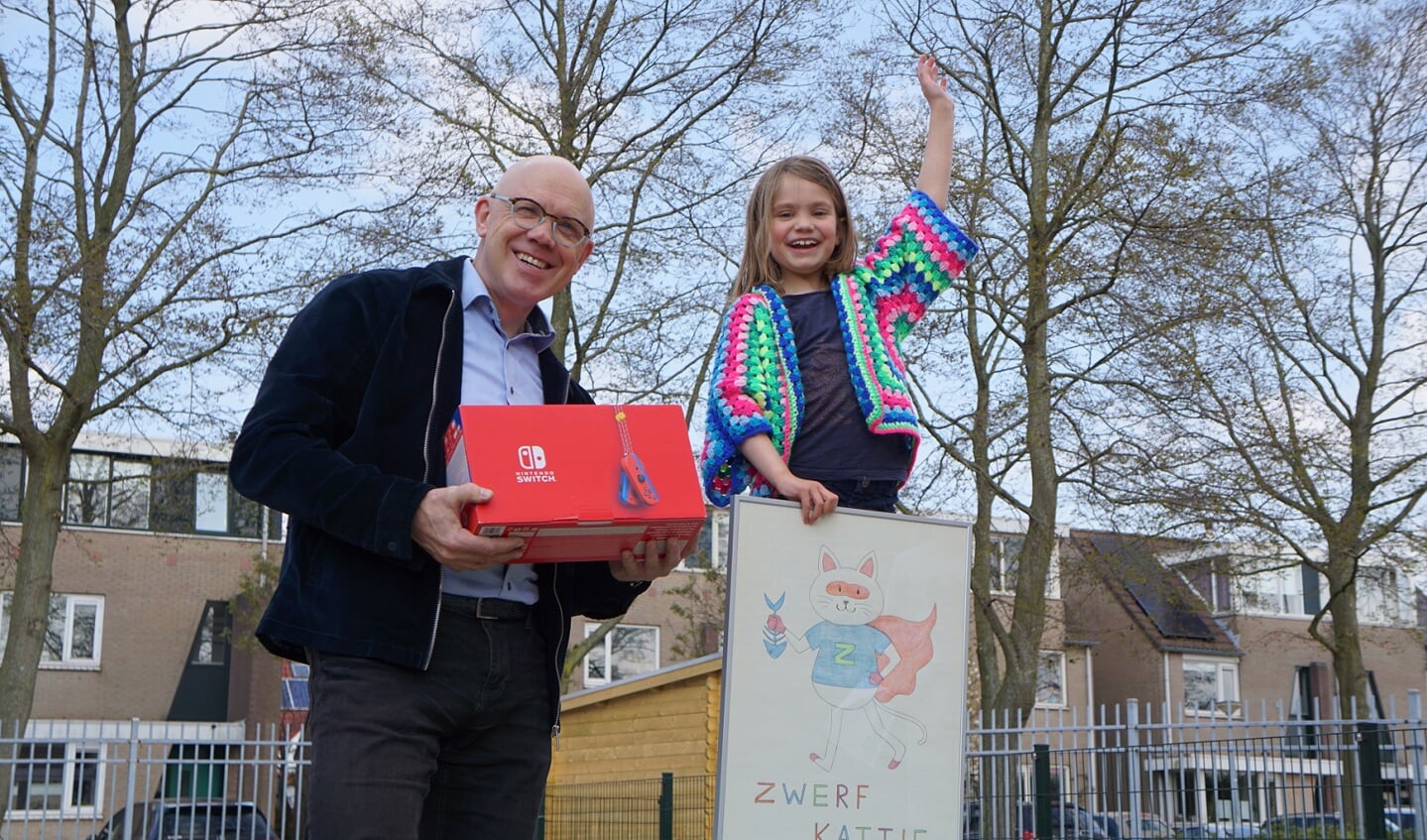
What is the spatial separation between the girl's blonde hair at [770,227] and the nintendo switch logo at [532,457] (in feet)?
4.77

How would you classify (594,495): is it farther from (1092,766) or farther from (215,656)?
(215,656)

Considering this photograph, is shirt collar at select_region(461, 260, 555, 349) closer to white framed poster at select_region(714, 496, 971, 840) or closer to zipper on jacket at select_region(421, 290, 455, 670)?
zipper on jacket at select_region(421, 290, 455, 670)

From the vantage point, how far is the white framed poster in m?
3.20

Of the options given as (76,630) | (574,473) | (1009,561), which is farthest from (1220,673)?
(574,473)

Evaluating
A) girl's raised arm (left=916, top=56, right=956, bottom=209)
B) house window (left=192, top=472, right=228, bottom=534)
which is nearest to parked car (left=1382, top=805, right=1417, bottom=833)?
girl's raised arm (left=916, top=56, right=956, bottom=209)

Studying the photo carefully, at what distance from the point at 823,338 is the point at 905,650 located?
84cm

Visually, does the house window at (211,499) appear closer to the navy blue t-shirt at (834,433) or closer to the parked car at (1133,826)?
the parked car at (1133,826)

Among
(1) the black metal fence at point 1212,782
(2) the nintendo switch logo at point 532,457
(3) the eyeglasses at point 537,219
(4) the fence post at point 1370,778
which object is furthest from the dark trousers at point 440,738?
(4) the fence post at point 1370,778

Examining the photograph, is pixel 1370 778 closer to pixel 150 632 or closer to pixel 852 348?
pixel 852 348

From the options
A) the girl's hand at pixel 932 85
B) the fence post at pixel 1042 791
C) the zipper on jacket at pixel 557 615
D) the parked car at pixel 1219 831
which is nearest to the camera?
the zipper on jacket at pixel 557 615

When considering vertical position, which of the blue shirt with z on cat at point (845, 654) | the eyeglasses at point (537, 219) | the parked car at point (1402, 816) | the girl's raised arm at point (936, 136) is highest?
the girl's raised arm at point (936, 136)

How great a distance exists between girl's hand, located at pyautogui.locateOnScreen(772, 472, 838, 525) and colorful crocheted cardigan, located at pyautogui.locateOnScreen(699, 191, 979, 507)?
216 mm

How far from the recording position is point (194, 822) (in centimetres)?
1325

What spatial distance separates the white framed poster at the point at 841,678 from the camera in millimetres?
3197
